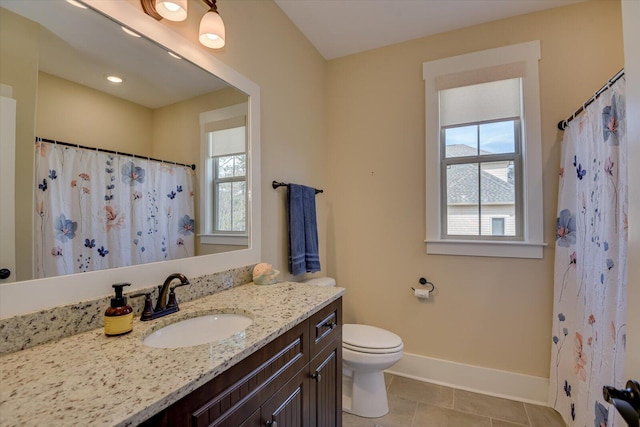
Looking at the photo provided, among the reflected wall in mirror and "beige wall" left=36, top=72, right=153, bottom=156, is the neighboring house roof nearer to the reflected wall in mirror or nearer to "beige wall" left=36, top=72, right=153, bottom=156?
the reflected wall in mirror

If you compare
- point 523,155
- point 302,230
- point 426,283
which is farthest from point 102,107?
point 523,155

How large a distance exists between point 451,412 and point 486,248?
3.73 feet

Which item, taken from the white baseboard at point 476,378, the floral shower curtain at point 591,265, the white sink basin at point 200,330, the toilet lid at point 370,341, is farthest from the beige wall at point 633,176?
the white baseboard at point 476,378

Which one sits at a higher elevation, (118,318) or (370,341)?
(118,318)

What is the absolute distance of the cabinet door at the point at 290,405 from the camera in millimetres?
914

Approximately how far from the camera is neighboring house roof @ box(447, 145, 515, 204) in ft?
7.04

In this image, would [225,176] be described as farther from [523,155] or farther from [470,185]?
[523,155]

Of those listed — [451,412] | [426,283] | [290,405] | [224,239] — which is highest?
[224,239]

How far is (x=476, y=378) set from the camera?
6.98 feet

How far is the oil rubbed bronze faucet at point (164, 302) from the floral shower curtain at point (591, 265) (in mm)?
1652

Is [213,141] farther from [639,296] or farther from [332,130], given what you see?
[639,296]

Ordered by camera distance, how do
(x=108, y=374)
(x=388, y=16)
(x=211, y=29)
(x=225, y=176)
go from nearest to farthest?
(x=108, y=374), (x=211, y=29), (x=225, y=176), (x=388, y=16)

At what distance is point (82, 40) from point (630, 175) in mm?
1673

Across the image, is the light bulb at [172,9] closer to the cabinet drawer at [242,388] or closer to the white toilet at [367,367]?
the cabinet drawer at [242,388]
